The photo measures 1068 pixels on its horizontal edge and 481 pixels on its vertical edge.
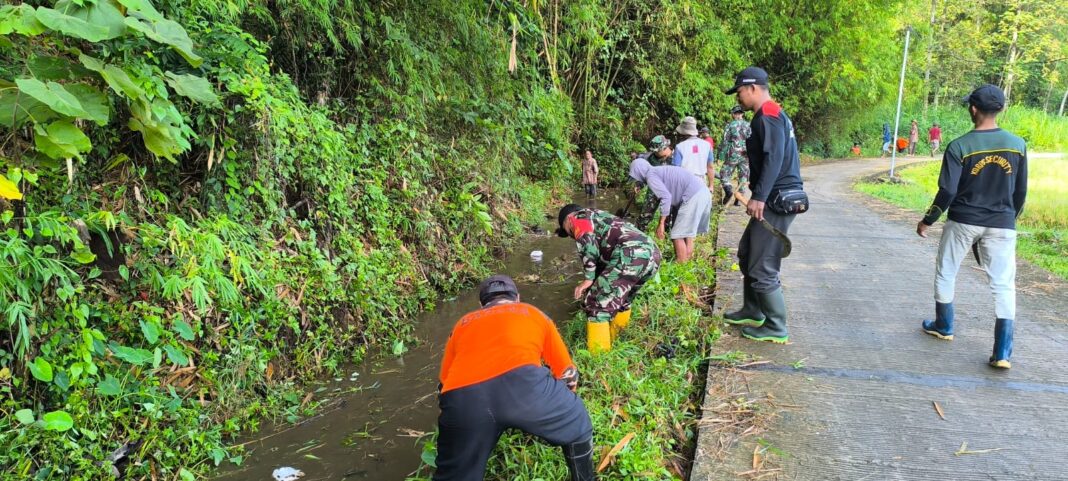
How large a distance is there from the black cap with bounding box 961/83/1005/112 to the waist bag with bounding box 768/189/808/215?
1.16 metres

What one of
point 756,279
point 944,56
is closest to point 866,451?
point 756,279

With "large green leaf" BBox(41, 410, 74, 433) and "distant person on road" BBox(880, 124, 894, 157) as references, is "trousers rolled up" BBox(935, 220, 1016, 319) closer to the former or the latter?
"large green leaf" BBox(41, 410, 74, 433)

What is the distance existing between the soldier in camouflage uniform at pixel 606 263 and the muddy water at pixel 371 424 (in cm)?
140

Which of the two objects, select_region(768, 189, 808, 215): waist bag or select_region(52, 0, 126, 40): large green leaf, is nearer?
select_region(52, 0, 126, 40): large green leaf

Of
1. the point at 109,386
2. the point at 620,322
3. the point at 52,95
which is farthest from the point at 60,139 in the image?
the point at 620,322

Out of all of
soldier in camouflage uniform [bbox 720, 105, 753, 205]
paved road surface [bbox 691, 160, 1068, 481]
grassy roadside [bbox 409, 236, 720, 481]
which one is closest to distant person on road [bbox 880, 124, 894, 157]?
soldier in camouflage uniform [bbox 720, 105, 753, 205]

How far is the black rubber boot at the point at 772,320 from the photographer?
4.04m

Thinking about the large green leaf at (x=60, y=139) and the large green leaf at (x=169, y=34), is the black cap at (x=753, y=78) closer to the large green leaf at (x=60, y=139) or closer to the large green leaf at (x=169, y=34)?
the large green leaf at (x=169, y=34)

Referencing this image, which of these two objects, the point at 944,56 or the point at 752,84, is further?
the point at 944,56

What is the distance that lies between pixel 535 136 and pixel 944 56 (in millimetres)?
31585

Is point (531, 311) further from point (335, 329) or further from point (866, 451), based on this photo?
point (335, 329)

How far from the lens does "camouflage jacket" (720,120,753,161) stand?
25.0 feet

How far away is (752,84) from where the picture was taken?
3.90 m

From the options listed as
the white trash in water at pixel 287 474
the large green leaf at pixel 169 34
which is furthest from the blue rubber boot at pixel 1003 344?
the large green leaf at pixel 169 34
